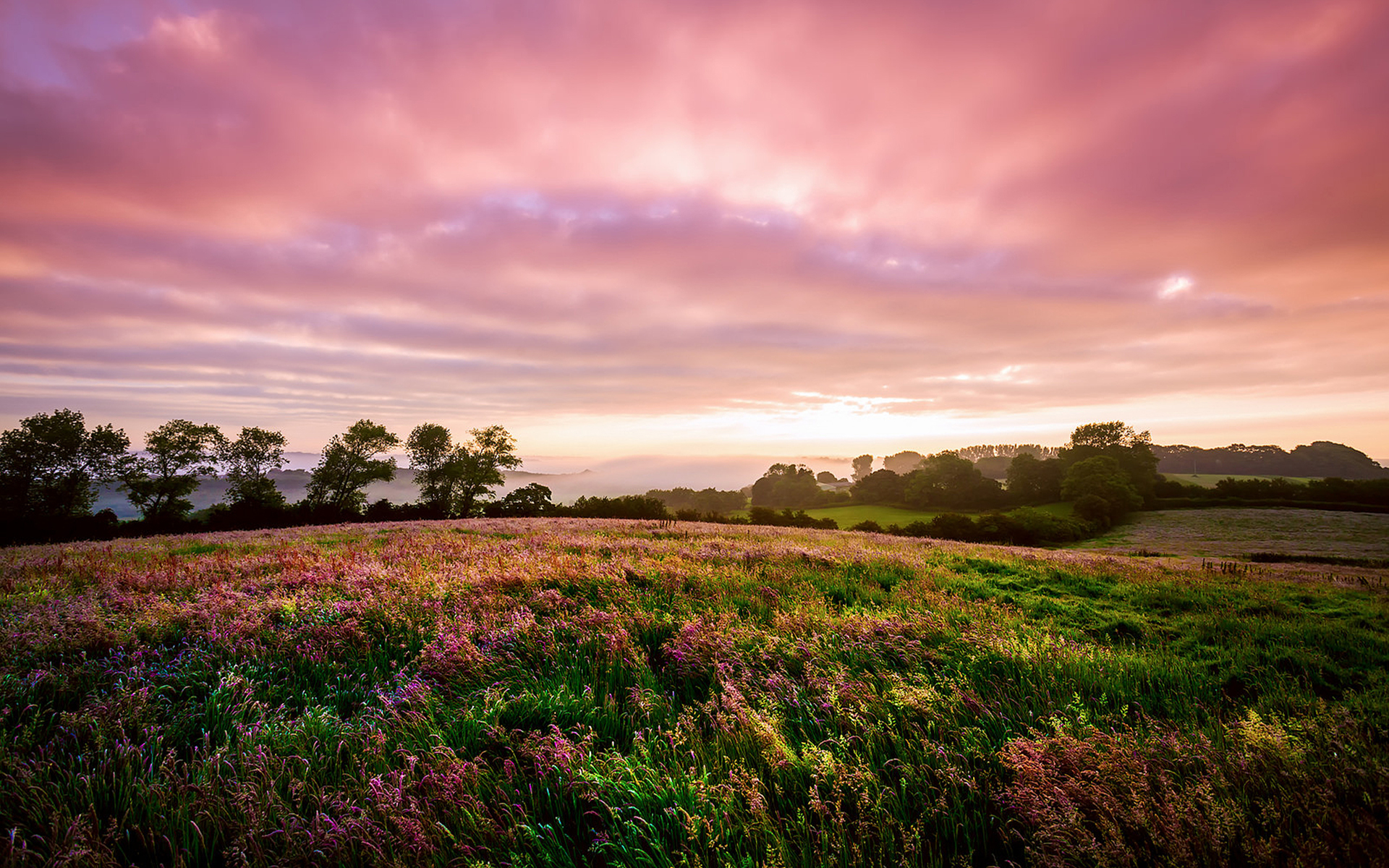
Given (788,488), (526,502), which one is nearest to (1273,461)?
(788,488)

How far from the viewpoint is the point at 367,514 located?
34906 millimetres

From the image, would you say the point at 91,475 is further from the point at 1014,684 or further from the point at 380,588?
the point at 1014,684

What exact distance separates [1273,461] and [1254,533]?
255 feet

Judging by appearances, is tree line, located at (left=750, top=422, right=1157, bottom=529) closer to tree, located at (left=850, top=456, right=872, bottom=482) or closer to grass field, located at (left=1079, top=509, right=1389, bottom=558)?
grass field, located at (left=1079, top=509, right=1389, bottom=558)

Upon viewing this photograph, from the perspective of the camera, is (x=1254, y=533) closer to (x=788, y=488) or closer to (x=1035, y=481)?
(x=1035, y=481)

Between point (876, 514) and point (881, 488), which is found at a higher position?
point (881, 488)

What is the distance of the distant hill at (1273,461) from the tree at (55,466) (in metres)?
139

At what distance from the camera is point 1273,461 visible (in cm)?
8431

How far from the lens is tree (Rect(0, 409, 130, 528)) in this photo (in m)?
42.3

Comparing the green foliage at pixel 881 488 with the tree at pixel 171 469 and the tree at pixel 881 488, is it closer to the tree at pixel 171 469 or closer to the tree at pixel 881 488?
the tree at pixel 881 488

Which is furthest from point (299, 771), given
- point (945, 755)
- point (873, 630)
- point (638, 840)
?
point (873, 630)

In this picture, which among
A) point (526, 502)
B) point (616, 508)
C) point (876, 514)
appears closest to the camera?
point (616, 508)

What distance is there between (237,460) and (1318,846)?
250 feet

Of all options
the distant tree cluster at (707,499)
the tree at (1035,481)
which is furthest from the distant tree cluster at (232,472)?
the tree at (1035,481)
